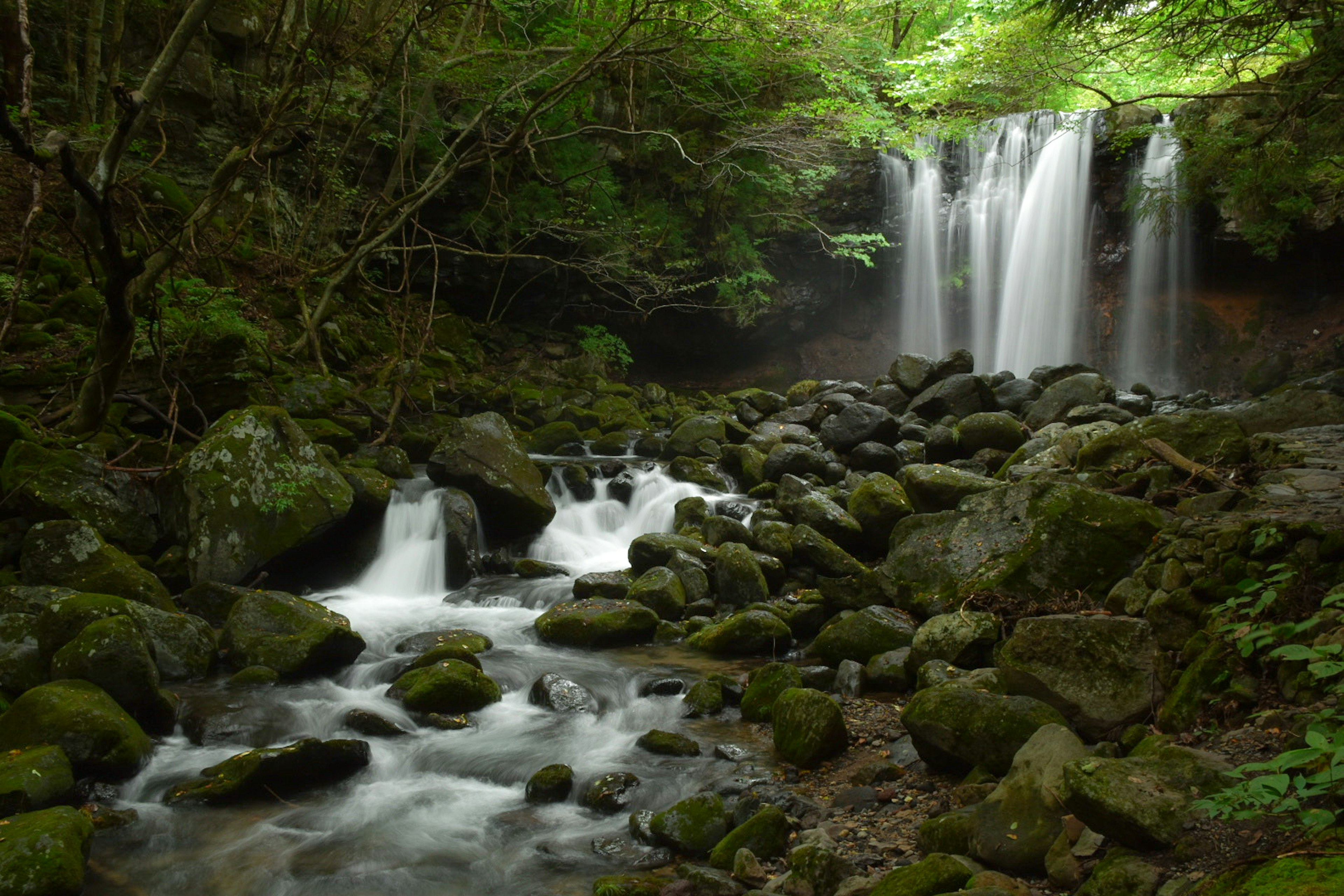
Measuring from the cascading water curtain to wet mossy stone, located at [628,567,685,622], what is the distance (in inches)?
515

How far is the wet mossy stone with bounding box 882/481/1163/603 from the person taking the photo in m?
5.38

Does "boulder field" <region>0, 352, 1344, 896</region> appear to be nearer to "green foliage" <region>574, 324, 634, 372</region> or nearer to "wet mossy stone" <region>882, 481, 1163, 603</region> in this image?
"wet mossy stone" <region>882, 481, 1163, 603</region>

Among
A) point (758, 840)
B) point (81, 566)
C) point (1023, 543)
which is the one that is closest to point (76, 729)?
point (81, 566)

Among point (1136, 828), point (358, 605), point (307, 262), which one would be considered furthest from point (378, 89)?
point (1136, 828)

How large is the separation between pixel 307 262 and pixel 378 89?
135 inches

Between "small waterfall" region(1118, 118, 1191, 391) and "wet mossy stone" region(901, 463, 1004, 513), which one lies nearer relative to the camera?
"wet mossy stone" region(901, 463, 1004, 513)

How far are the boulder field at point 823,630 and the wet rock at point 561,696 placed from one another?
0.02 m

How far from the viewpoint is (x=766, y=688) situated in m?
5.41

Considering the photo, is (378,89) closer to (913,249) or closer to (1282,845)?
(1282,845)

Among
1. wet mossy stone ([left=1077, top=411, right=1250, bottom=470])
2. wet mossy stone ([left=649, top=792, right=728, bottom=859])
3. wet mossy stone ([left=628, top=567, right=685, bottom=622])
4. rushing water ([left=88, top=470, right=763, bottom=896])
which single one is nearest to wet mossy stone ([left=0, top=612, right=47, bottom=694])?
rushing water ([left=88, top=470, right=763, bottom=896])

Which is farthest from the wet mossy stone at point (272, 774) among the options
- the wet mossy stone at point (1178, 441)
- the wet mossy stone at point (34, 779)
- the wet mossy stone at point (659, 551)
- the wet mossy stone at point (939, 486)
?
the wet mossy stone at point (1178, 441)

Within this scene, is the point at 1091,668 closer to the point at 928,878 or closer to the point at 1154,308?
the point at 928,878

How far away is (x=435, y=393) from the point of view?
13.8 metres

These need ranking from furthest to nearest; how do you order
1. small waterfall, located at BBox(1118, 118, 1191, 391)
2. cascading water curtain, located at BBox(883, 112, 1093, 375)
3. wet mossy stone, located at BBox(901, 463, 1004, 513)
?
cascading water curtain, located at BBox(883, 112, 1093, 375)
small waterfall, located at BBox(1118, 118, 1191, 391)
wet mossy stone, located at BBox(901, 463, 1004, 513)
